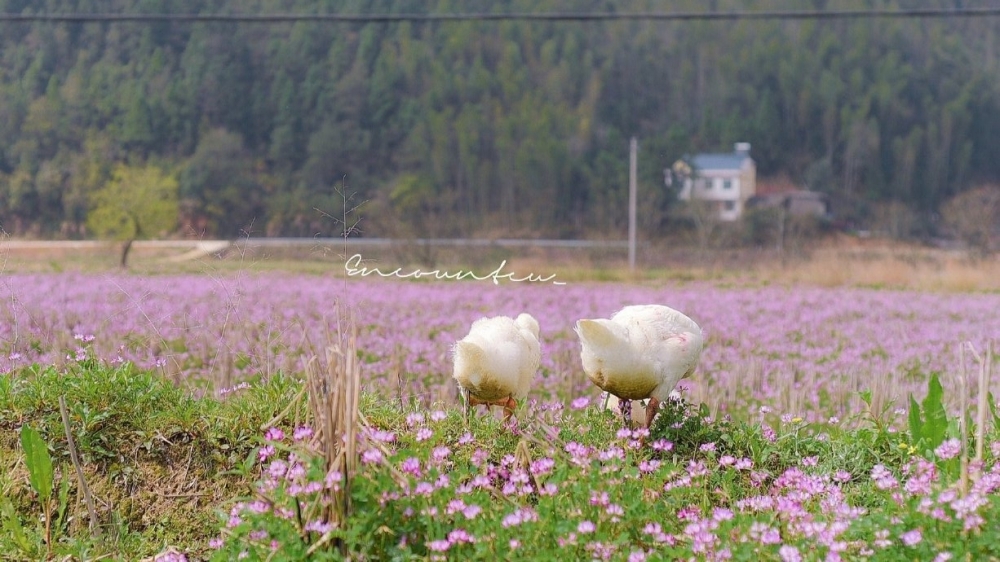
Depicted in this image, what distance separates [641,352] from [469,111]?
34444mm

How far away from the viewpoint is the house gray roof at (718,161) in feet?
112

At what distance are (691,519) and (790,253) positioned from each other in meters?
23.6

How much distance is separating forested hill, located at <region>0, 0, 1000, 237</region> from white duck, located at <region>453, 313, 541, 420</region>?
1987cm

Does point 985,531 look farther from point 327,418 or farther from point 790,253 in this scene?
point 790,253

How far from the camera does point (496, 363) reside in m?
3.56

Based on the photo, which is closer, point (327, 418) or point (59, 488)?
point (327, 418)

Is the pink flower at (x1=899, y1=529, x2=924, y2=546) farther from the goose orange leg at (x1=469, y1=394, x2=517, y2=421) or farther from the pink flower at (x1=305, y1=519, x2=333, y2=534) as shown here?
the goose orange leg at (x1=469, y1=394, x2=517, y2=421)

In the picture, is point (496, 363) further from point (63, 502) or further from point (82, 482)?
point (63, 502)

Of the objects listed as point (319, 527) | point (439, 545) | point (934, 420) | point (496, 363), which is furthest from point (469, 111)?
point (439, 545)

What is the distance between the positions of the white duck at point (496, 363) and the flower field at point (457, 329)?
0.62 m

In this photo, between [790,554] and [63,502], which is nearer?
[790,554]

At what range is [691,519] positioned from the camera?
2.92 m

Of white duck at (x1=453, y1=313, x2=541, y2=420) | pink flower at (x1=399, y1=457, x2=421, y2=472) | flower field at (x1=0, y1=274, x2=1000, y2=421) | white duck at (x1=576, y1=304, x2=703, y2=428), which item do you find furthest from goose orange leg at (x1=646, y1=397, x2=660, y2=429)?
flower field at (x1=0, y1=274, x2=1000, y2=421)

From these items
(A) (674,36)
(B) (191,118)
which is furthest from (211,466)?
(A) (674,36)
